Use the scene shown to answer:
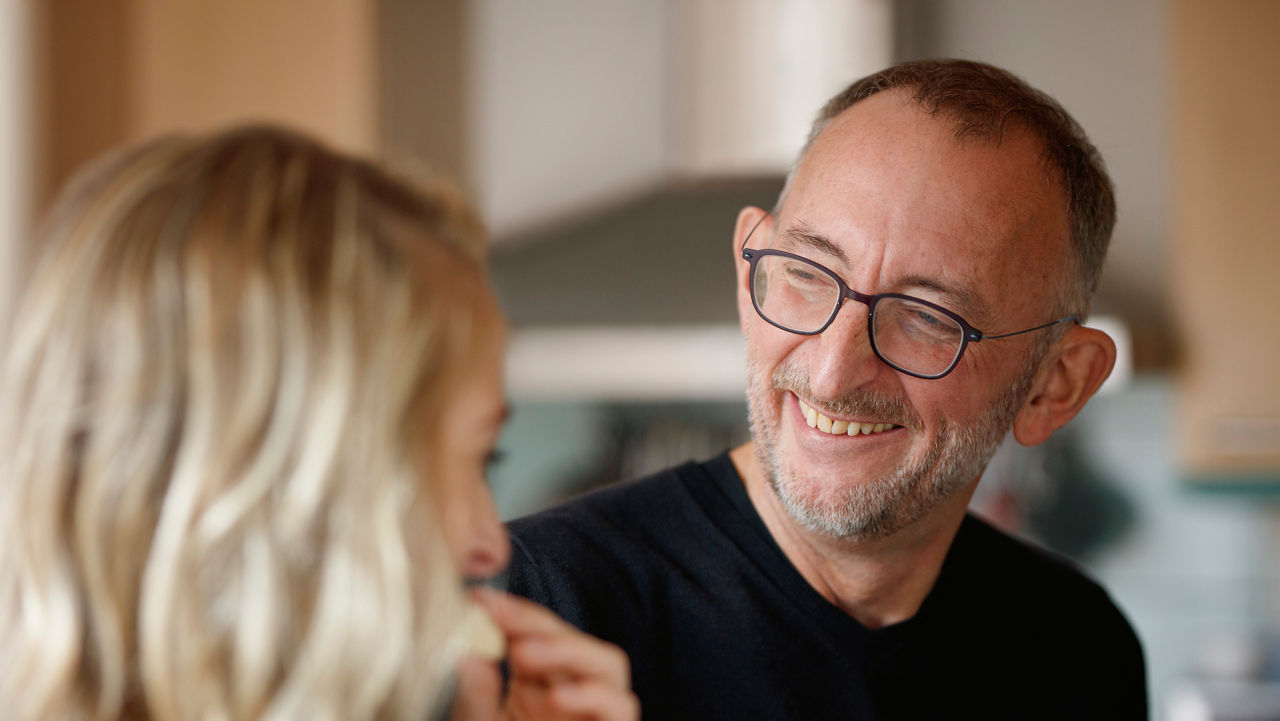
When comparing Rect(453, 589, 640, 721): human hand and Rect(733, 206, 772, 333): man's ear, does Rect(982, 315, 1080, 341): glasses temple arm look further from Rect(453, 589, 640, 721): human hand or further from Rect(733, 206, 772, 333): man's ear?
Rect(453, 589, 640, 721): human hand

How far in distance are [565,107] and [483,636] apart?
7.35 ft

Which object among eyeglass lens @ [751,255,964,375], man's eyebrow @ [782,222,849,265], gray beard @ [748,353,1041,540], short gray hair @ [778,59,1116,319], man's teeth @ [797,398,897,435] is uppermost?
short gray hair @ [778,59,1116,319]

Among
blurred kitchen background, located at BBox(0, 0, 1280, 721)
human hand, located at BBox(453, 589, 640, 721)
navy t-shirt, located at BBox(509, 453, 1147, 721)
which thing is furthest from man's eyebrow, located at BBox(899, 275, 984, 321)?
blurred kitchen background, located at BBox(0, 0, 1280, 721)

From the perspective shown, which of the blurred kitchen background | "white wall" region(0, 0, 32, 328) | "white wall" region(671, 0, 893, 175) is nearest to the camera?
"white wall" region(0, 0, 32, 328)

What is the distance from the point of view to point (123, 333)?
603 mm

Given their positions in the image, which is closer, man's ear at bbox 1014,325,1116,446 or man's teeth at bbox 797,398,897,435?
man's teeth at bbox 797,398,897,435

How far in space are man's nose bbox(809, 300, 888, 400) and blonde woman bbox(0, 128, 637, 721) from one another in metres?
0.49

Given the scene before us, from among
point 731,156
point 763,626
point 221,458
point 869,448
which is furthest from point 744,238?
point 731,156

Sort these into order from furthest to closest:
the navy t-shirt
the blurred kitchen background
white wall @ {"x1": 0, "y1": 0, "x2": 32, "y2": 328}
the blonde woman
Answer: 1. the blurred kitchen background
2. white wall @ {"x1": 0, "y1": 0, "x2": 32, "y2": 328}
3. the navy t-shirt
4. the blonde woman

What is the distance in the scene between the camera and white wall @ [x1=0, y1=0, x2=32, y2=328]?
2305 mm

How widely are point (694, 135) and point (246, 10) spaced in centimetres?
103

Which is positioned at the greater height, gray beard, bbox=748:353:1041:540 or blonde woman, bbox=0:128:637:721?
blonde woman, bbox=0:128:637:721

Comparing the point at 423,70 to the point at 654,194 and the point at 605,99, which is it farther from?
the point at 654,194

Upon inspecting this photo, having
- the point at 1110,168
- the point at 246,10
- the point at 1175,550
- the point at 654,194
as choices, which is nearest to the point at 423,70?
the point at 246,10
